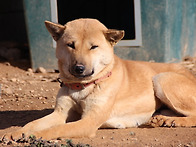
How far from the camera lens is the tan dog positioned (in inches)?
149

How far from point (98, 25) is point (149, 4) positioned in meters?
3.62

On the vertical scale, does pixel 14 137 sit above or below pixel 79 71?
below

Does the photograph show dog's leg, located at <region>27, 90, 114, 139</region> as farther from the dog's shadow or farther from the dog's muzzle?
the dog's shadow

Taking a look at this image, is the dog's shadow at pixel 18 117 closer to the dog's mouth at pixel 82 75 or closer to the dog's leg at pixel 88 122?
the dog's leg at pixel 88 122

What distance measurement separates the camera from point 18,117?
503 cm

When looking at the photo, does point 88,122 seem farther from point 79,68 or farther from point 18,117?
point 18,117

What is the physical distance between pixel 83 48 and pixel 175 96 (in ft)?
4.71

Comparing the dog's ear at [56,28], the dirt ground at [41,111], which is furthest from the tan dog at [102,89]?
the dirt ground at [41,111]

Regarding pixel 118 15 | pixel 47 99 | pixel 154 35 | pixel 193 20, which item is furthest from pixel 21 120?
pixel 193 20

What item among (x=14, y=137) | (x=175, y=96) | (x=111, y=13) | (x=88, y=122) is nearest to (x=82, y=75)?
(x=88, y=122)

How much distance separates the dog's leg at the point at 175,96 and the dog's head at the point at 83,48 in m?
0.83

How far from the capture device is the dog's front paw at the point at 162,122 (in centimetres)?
427

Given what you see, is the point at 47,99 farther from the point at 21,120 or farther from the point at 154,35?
the point at 154,35

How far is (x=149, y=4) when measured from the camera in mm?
7387
